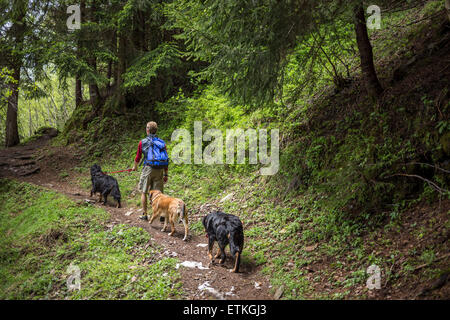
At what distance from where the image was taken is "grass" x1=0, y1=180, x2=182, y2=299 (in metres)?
5.03

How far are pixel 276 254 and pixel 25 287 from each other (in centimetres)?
515

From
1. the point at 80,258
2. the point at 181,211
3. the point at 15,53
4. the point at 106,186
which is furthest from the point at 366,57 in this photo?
the point at 15,53

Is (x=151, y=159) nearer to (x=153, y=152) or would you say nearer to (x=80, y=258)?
(x=153, y=152)

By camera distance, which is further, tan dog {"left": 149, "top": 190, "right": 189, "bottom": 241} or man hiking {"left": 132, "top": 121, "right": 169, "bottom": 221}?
man hiking {"left": 132, "top": 121, "right": 169, "bottom": 221}

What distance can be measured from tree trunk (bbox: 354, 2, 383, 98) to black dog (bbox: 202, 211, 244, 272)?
164 inches

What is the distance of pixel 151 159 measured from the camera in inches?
307

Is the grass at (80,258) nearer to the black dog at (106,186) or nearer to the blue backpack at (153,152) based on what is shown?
the black dog at (106,186)

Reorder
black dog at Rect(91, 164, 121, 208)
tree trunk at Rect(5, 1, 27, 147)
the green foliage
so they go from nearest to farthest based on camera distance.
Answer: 1. black dog at Rect(91, 164, 121, 208)
2. the green foliage
3. tree trunk at Rect(5, 1, 27, 147)

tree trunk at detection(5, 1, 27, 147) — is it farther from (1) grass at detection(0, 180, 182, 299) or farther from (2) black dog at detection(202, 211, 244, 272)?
(2) black dog at detection(202, 211, 244, 272)

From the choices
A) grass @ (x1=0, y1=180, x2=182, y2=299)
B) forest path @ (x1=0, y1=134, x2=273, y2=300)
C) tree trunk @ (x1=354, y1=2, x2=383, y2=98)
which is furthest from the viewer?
tree trunk @ (x1=354, y1=2, x2=383, y2=98)

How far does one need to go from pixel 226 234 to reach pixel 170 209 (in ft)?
7.31

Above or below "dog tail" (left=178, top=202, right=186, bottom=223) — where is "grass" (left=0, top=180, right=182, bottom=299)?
below

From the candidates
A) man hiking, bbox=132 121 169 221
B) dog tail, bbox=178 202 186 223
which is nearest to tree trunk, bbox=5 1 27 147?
man hiking, bbox=132 121 169 221

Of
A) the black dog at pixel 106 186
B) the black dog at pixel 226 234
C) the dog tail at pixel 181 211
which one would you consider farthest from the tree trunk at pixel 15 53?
the black dog at pixel 226 234
